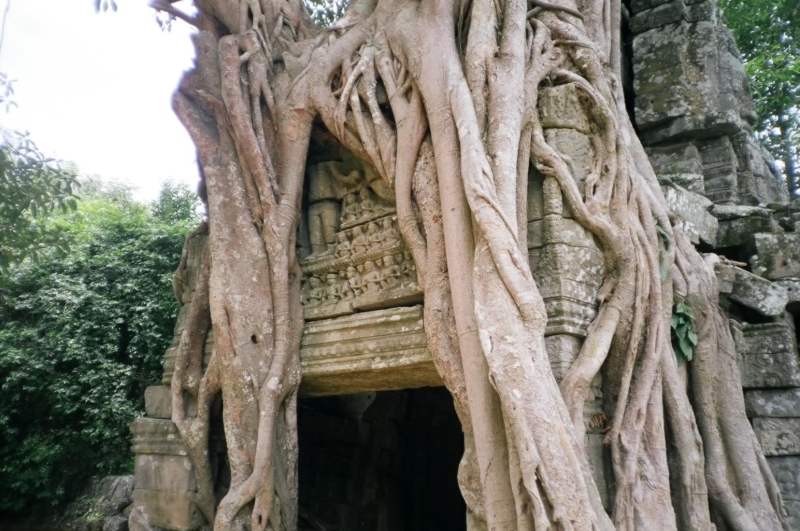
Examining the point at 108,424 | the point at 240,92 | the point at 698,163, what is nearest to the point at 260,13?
the point at 240,92

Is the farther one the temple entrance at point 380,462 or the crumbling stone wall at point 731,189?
the temple entrance at point 380,462

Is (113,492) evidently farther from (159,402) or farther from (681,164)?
(681,164)

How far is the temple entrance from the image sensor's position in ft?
18.5

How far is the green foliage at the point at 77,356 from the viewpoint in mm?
8172

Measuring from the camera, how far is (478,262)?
3.22 m

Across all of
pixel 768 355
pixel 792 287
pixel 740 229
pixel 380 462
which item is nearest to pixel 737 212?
pixel 740 229

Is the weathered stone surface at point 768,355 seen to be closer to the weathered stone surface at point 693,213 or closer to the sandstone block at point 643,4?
the weathered stone surface at point 693,213

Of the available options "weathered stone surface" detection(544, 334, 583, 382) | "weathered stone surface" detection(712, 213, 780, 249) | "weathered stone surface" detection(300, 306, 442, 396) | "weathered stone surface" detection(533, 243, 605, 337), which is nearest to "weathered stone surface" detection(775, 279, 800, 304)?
"weathered stone surface" detection(712, 213, 780, 249)

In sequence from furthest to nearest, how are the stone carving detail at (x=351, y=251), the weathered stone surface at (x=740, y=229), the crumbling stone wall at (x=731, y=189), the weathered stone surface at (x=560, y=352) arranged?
the weathered stone surface at (x=740, y=229)
the crumbling stone wall at (x=731, y=189)
the stone carving detail at (x=351, y=251)
the weathered stone surface at (x=560, y=352)

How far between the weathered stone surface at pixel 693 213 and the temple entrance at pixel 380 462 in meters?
2.74

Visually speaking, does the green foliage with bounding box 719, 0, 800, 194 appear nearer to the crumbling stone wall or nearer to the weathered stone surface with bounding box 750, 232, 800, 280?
the crumbling stone wall

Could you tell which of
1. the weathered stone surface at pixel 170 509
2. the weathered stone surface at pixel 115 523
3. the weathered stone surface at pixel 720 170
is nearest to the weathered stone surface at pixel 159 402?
the weathered stone surface at pixel 170 509

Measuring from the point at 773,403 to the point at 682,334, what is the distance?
36.2 inches

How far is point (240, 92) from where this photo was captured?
14.8ft
